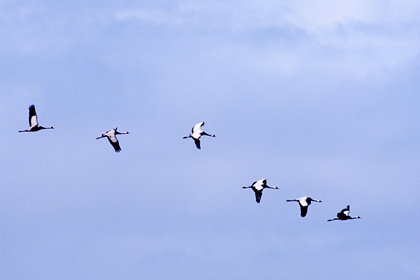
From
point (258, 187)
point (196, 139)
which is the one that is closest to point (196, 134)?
point (196, 139)

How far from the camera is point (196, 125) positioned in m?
96.2

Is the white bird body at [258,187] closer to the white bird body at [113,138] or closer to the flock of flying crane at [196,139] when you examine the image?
the flock of flying crane at [196,139]

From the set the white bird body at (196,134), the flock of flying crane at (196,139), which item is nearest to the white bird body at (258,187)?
the flock of flying crane at (196,139)

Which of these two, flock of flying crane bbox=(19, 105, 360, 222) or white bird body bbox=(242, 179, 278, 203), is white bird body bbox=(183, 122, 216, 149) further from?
white bird body bbox=(242, 179, 278, 203)

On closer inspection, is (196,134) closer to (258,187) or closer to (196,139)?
(196,139)

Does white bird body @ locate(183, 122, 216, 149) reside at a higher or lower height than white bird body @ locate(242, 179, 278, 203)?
higher

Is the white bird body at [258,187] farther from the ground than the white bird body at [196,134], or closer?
closer

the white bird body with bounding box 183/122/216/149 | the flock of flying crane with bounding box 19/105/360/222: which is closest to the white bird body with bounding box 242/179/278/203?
the flock of flying crane with bounding box 19/105/360/222

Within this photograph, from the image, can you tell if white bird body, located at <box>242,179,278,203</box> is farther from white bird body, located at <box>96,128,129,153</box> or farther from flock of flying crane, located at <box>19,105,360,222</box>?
white bird body, located at <box>96,128,129,153</box>

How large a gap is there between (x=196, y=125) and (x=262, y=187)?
8661 mm

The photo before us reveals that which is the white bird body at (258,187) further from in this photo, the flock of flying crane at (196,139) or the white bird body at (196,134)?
the white bird body at (196,134)

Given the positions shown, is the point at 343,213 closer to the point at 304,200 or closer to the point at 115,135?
the point at 304,200

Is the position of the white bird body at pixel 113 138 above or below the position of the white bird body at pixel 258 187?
above

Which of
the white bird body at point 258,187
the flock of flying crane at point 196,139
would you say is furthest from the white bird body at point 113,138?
the white bird body at point 258,187
